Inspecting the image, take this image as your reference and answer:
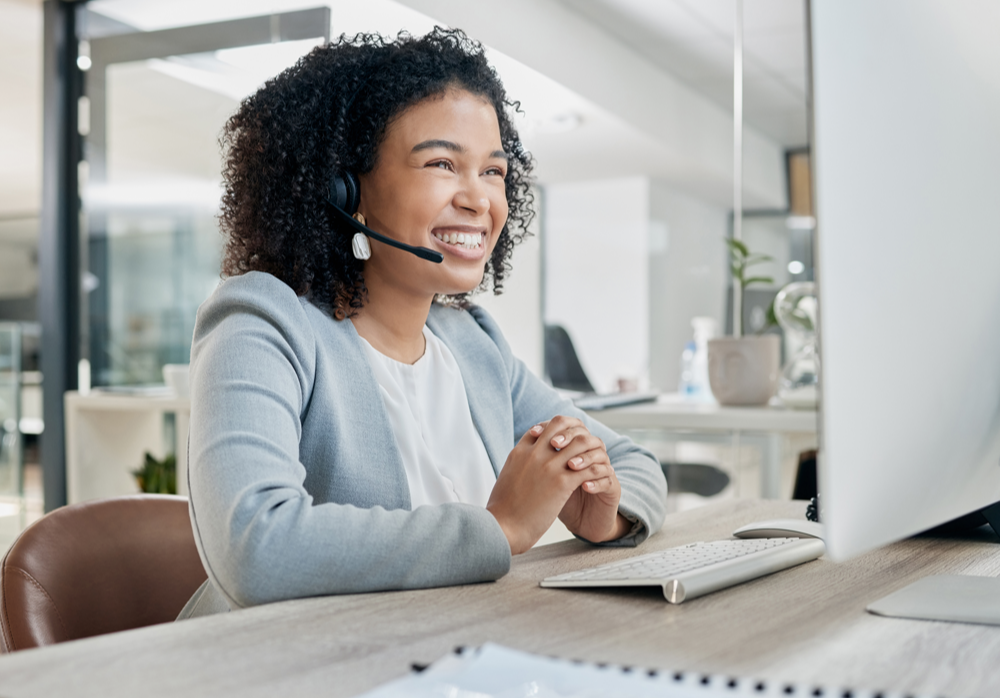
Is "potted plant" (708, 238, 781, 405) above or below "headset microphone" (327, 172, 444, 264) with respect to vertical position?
below

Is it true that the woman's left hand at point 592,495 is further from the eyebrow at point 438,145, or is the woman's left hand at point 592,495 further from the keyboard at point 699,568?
the eyebrow at point 438,145

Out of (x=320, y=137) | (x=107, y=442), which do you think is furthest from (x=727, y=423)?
(x=107, y=442)

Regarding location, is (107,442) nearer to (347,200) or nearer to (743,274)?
(743,274)

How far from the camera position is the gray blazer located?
70cm

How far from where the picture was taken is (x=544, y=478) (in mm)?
857

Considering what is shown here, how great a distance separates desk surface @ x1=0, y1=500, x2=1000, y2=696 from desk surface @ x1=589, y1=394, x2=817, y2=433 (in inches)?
59.8

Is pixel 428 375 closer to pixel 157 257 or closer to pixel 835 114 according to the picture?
pixel 835 114

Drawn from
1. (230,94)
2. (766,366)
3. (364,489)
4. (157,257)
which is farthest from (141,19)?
(364,489)

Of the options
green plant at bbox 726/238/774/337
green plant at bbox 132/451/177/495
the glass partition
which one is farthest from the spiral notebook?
the glass partition

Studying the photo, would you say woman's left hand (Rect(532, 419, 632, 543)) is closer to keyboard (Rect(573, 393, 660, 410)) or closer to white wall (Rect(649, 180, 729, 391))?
keyboard (Rect(573, 393, 660, 410))

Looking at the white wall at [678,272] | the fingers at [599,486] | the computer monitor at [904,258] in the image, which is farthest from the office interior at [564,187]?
the computer monitor at [904,258]

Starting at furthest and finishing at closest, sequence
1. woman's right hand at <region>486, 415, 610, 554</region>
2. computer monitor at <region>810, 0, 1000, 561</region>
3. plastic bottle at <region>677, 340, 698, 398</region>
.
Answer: plastic bottle at <region>677, 340, 698, 398</region>, woman's right hand at <region>486, 415, 610, 554</region>, computer monitor at <region>810, 0, 1000, 561</region>

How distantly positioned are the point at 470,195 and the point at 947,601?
2.29ft

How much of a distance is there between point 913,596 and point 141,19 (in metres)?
3.32
